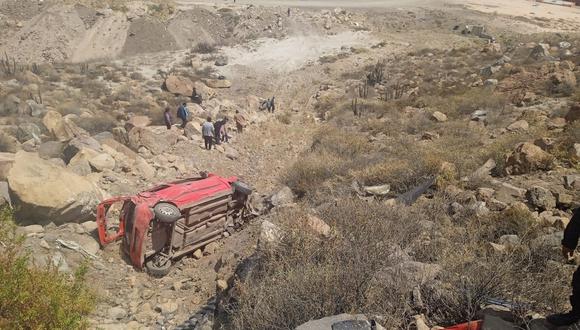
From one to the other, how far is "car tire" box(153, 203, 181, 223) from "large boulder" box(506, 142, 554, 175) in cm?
622

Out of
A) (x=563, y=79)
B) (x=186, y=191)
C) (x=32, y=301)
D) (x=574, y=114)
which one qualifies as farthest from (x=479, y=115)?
(x=32, y=301)

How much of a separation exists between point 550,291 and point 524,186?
11.7 ft

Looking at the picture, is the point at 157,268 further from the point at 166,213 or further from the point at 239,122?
the point at 239,122

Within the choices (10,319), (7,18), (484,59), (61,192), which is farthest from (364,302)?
(7,18)

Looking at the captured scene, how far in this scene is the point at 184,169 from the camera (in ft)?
37.1

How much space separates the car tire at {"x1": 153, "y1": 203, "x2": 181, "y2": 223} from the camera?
674 centimetres

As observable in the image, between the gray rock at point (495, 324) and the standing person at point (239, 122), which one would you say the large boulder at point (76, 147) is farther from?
the gray rock at point (495, 324)

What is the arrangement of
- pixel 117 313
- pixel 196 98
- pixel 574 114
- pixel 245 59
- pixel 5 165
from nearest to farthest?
pixel 117 313
pixel 5 165
pixel 574 114
pixel 196 98
pixel 245 59

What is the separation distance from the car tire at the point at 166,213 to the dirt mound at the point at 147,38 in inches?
682

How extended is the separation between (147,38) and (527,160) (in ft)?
67.5

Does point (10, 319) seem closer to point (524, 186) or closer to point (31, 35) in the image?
point (524, 186)

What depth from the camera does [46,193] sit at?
6.98 meters

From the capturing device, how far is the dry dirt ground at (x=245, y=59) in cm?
664

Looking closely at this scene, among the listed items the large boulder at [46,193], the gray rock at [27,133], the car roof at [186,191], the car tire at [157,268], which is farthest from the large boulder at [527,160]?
the gray rock at [27,133]
